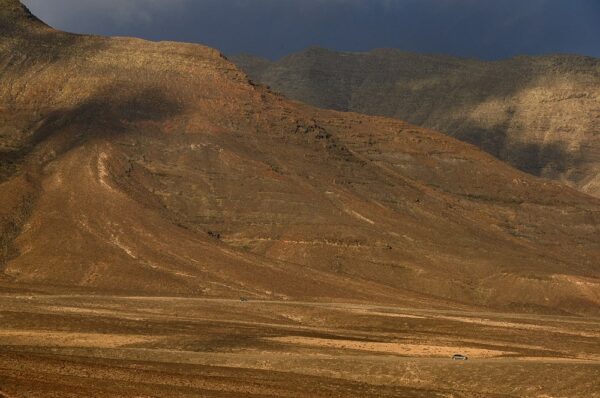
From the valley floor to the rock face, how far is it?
21.9 meters

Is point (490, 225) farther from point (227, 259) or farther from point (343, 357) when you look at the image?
point (343, 357)

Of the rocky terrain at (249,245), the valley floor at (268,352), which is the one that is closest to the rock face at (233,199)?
the rocky terrain at (249,245)

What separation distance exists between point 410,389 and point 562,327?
51.8 m

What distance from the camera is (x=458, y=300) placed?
11894 cm

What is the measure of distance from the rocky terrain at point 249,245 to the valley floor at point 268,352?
0.25 m

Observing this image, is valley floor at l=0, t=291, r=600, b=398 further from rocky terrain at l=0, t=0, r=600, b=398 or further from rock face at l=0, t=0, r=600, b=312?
rock face at l=0, t=0, r=600, b=312

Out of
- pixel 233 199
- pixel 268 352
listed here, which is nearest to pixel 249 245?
pixel 233 199

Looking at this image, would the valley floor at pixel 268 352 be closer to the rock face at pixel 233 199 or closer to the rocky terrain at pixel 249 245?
the rocky terrain at pixel 249 245

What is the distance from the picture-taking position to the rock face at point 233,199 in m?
113

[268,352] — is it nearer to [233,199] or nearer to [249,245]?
[249,245]

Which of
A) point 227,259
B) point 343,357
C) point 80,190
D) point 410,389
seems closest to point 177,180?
point 80,190

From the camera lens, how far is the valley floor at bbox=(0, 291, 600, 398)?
38438 mm

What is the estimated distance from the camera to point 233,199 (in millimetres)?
135375

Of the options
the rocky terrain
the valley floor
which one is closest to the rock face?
the rocky terrain
